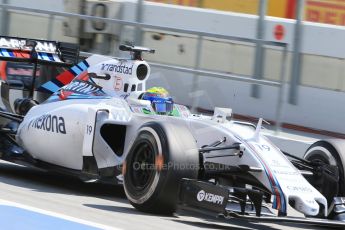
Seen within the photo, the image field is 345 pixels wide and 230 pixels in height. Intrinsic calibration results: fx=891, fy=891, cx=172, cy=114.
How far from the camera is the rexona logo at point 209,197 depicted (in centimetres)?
747

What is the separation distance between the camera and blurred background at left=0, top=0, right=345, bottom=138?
1280 cm

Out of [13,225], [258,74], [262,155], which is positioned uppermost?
[258,74]

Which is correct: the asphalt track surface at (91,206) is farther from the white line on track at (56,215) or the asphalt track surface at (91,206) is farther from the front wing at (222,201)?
the front wing at (222,201)

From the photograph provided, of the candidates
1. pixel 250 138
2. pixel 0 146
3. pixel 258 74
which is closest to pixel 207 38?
pixel 258 74

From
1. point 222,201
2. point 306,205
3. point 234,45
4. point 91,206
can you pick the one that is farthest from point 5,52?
point 234,45

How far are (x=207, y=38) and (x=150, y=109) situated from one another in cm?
498

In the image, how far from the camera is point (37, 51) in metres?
10.9

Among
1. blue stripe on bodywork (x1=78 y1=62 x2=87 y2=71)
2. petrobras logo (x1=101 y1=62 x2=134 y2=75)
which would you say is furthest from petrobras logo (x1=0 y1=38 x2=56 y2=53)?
petrobras logo (x1=101 y1=62 x2=134 y2=75)

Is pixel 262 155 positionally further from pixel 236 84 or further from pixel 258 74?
pixel 258 74

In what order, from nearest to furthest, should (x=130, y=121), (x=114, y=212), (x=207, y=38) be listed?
(x=114, y=212) < (x=130, y=121) < (x=207, y=38)

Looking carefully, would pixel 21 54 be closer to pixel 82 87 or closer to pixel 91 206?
pixel 82 87

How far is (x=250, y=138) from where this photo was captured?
8.16 meters

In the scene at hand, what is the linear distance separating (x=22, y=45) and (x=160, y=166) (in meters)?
3.76

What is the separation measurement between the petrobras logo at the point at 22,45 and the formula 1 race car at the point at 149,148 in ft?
0.04
